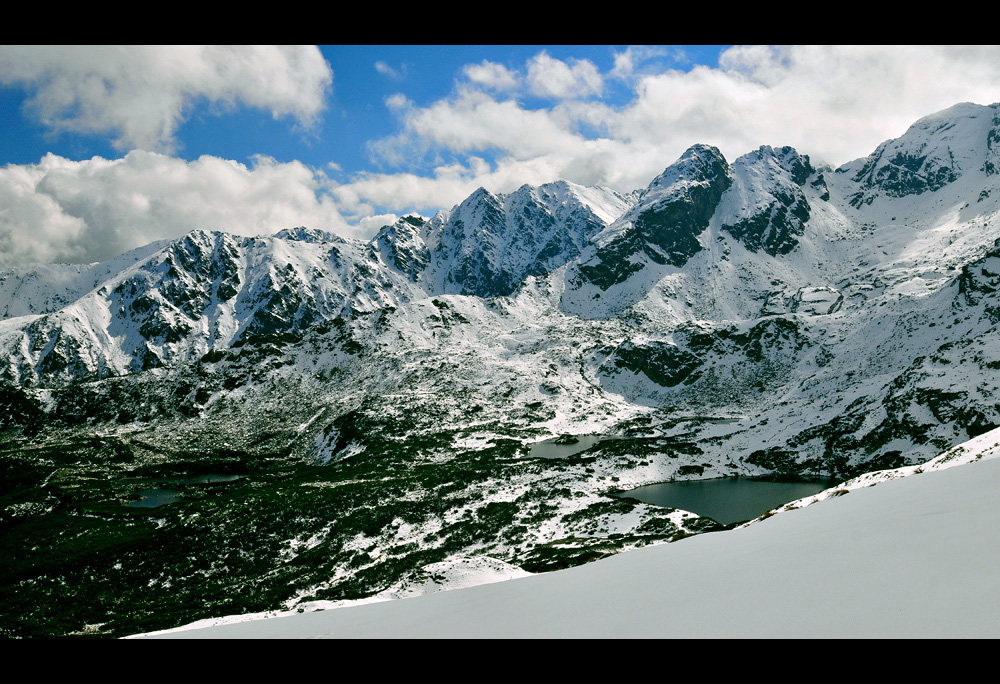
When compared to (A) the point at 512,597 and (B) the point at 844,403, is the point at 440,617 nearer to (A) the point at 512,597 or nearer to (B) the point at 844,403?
(A) the point at 512,597

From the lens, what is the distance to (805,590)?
3.88 meters

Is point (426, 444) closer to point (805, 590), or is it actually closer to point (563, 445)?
point (563, 445)

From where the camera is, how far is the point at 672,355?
180 m

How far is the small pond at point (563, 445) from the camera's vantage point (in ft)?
390

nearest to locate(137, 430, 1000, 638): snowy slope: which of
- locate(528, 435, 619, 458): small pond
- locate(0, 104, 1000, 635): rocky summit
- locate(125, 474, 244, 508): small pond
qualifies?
locate(0, 104, 1000, 635): rocky summit

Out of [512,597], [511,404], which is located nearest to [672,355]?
[511,404]

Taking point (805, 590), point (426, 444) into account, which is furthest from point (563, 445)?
point (805, 590)

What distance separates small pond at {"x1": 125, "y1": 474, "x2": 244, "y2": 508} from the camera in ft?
314

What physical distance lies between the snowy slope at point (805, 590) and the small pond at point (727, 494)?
75.1 metres

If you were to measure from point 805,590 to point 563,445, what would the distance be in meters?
126

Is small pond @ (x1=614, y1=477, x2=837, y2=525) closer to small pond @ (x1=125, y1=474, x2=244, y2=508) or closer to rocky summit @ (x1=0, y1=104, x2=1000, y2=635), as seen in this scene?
rocky summit @ (x1=0, y1=104, x2=1000, y2=635)

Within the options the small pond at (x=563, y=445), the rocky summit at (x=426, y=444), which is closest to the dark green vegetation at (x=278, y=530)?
the rocky summit at (x=426, y=444)

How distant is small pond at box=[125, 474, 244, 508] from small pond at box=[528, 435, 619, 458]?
65.9m

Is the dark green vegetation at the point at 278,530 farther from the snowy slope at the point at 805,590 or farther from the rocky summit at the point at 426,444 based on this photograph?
the snowy slope at the point at 805,590
